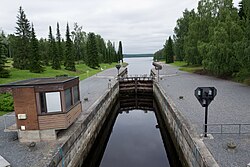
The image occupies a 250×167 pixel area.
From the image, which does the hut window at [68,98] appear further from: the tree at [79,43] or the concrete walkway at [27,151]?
the tree at [79,43]

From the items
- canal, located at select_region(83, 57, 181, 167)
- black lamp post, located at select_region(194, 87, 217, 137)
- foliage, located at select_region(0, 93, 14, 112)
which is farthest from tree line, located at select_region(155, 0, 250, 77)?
foliage, located at select_region(0, 93, 14, 112)

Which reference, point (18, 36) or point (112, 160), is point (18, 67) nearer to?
point (18, 36)

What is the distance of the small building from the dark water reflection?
411cm

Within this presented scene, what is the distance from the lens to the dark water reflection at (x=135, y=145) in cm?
1220

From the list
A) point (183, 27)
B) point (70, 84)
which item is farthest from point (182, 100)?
point (183, 27)

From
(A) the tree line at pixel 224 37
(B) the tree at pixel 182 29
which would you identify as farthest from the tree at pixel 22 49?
(B) the tree at pixel 182 29

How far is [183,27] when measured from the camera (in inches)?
2400

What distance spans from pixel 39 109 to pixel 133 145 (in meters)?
7.18

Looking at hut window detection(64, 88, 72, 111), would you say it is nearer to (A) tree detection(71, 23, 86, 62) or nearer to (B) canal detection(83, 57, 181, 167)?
(B) canal detection(83, 57, 181, 167)

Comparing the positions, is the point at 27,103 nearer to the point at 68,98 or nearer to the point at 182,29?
the point at 68,98

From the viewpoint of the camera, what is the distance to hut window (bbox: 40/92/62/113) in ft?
32.0

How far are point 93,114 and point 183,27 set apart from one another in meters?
53.7

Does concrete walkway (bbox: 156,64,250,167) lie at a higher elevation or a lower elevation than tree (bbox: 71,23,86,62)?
lower

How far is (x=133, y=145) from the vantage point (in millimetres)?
14406
